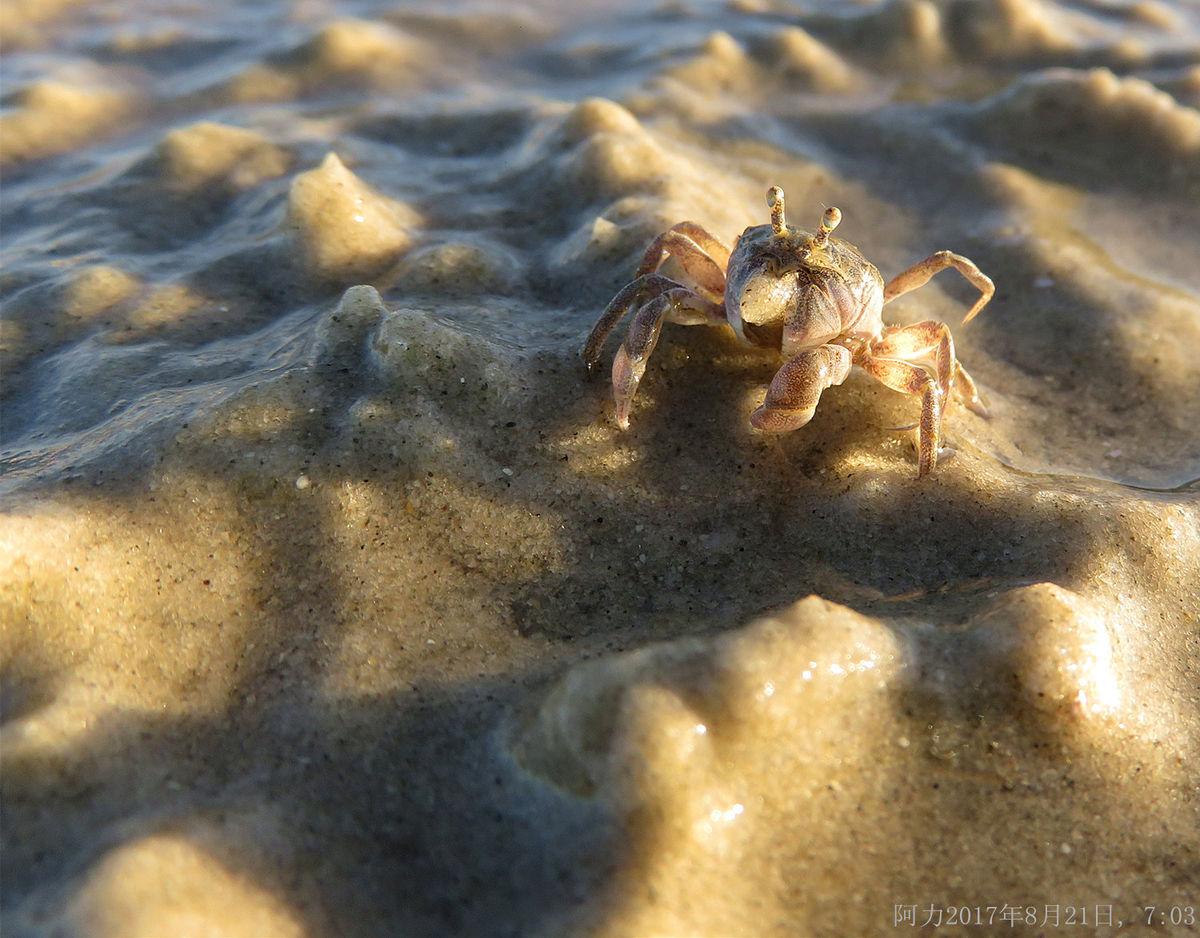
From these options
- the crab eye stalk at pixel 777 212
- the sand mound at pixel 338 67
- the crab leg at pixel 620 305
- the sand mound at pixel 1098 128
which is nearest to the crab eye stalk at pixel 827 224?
the crab eye stalk at pixel 777 212

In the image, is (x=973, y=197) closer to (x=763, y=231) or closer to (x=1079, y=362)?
(x=1079, y=362)

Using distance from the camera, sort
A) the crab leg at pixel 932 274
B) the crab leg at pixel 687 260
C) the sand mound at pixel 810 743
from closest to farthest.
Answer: the sand mound at pixel 810 743, the crab leg at pixel 687 260, the crab leg at pixel 932 274

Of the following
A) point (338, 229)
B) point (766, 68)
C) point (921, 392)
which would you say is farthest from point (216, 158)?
point (921, 392)

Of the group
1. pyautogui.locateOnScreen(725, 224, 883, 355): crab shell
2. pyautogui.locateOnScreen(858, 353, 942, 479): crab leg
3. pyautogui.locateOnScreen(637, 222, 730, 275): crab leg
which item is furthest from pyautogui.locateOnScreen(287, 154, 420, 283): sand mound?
pyautogui.locateOnScreen(858, 353, 942, 479): crab leg

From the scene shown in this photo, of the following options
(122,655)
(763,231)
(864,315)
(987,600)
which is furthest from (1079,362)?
(122,655)

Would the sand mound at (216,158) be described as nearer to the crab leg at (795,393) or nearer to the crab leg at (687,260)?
the crab leg at (687,260)

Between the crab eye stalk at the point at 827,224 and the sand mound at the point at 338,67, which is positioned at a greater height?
the crab eye stalk at the point at 827,224

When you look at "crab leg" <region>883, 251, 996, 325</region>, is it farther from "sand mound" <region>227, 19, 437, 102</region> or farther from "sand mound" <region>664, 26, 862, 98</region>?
"sand mound" <region>227, 19, 437, 102</region>

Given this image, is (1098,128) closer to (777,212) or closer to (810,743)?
(777,212)
